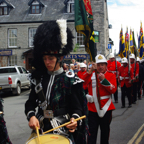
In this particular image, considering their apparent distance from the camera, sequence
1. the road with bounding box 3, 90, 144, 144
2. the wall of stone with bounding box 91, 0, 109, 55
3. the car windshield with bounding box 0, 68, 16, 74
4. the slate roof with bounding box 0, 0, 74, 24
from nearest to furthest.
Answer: the road with bounding box 3, 90, 144, 144
the car windshield with bounding box 0, 68, 16, 74
the slate roof with bounding box 0, 0, 74, 24
the wall of stone with bounding box 91, 0, 109, 55

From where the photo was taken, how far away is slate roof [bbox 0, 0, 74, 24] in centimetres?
2708

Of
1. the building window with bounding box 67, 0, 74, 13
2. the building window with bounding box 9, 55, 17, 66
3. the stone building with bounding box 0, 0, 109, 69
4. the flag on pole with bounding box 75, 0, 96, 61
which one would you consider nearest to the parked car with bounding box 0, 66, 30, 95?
the flag on pole with bounding box 75, 0, 96, 61

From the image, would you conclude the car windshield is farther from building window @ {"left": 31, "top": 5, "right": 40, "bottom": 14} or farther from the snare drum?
building window @ {"left": 31, "top": 5, "right": 40, "bottom": 14}

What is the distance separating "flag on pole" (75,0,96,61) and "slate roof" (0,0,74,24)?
2329 centimetres

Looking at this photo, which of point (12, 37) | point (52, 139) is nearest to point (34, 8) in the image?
point (12, 37)

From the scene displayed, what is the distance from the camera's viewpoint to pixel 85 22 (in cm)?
362

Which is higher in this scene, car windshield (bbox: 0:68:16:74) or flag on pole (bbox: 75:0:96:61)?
flag on pole (bbox: 75:0:96:61)

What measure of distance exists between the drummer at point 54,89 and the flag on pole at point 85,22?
1.07 meters

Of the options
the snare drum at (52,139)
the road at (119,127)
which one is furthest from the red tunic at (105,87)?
the snare drum at (52,139)

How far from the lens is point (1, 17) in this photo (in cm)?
2817

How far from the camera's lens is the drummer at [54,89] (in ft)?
7.61

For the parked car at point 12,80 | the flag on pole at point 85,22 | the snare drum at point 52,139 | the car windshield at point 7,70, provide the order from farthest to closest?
1. the car windshield at point 7,70
2. the parked car at point 12,80
3. the flag on pole at point 85,22
4. the snare drum at point 52,139

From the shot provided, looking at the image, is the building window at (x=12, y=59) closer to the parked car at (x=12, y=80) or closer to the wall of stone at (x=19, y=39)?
the wall of stone at (x=19, y=39)

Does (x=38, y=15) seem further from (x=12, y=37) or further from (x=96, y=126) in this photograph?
(x=96, y=126)
